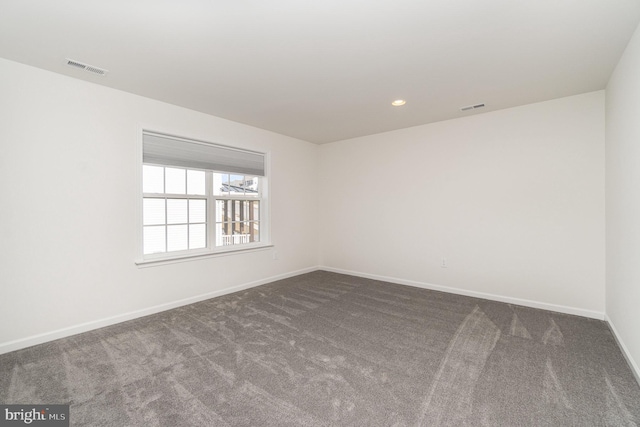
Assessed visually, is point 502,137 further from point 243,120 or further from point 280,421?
point 280,421

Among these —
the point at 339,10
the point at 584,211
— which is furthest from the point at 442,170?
the point at 339,10

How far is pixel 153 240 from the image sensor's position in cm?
345

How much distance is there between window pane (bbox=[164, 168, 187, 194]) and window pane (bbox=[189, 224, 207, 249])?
506mm

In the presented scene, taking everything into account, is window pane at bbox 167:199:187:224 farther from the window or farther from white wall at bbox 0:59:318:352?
white wall at bbox 0:59:318:352

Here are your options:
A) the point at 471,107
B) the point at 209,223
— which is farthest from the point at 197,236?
the point at 471,107

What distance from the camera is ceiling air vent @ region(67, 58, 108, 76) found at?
2479 millimetres

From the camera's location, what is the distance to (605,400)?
71.1 inches

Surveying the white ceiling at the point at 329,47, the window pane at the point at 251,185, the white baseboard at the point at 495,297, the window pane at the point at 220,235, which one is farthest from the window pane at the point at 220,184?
the white baseboard at the point at 495,297

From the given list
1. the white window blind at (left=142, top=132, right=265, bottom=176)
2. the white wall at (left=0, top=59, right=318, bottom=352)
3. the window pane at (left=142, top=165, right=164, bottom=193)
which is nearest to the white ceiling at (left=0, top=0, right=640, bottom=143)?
the white wall at (left=0, top=59, right=318, bottom=352)

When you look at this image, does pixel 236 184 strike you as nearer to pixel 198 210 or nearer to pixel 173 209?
pixel 198 210

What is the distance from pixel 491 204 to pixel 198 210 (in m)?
3.98

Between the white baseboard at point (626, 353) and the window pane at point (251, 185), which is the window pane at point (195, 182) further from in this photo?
the white baseboard at point (626, 353)

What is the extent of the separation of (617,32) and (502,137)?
1.68 meters

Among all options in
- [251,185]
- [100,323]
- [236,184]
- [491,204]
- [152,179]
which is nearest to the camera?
[100,323]
